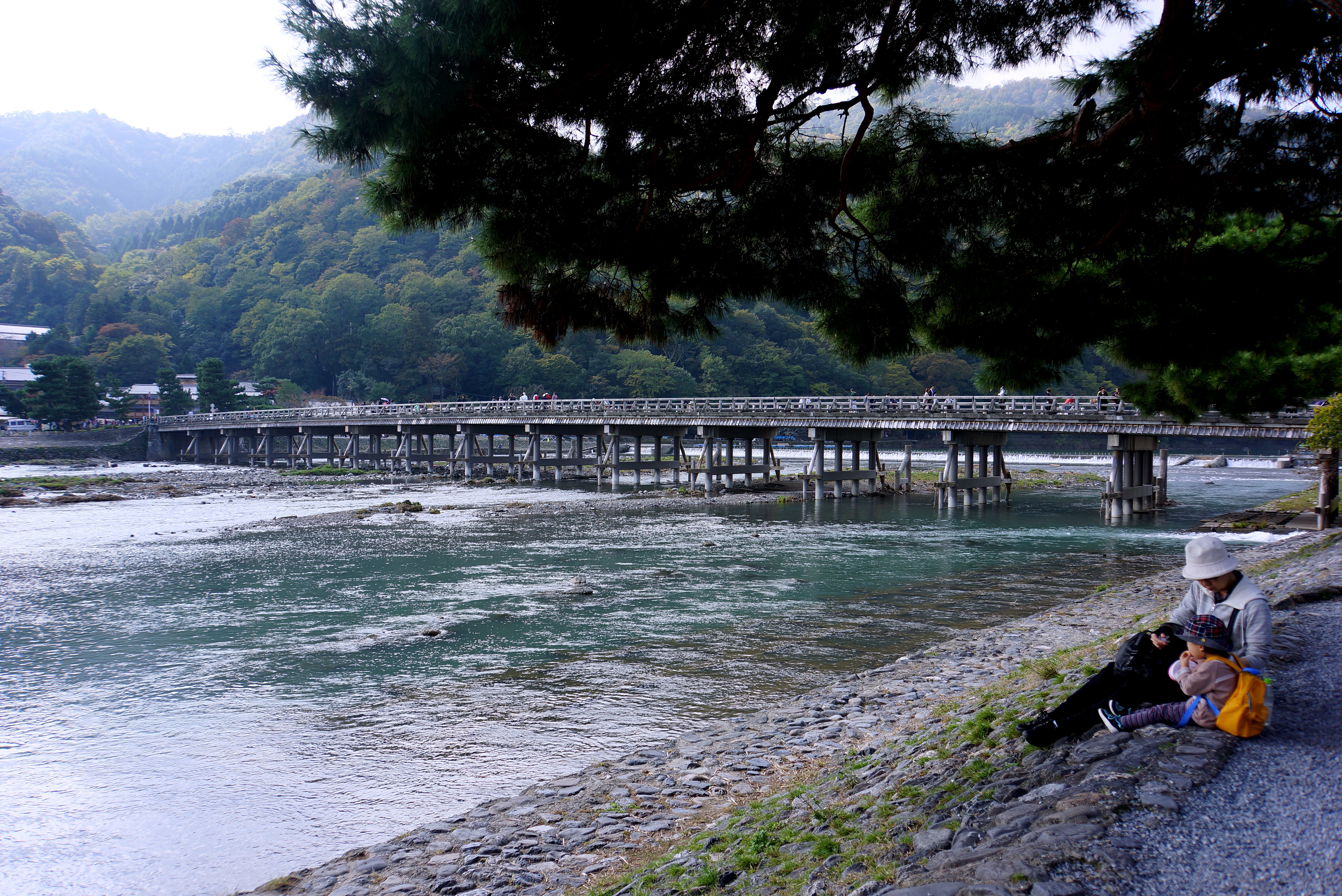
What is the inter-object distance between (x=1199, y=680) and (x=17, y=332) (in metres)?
100

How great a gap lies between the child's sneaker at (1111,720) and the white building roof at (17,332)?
311 feet

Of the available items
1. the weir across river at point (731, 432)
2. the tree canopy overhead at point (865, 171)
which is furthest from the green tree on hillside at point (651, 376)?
the tree canopy overhead at point (865, 171)

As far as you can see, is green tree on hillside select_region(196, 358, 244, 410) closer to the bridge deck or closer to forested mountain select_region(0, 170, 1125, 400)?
forested mountain select_region(0, 170, 1125, 400)

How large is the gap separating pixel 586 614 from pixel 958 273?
8232mm

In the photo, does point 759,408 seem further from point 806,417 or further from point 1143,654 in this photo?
point 1143,654

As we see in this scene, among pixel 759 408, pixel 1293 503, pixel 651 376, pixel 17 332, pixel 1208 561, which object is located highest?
pixel 17 332

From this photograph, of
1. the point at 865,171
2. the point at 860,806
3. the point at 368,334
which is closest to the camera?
the point at 860,806

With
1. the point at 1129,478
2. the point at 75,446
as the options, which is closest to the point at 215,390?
the point at 75,446

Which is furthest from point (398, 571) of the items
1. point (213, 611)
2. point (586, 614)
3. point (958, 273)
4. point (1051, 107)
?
point (1051, 107)

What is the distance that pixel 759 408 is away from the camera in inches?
1319

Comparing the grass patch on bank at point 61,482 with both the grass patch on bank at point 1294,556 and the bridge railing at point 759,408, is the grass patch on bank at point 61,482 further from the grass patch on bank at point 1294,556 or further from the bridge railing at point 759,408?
the grass patch on bank at point 1294,556

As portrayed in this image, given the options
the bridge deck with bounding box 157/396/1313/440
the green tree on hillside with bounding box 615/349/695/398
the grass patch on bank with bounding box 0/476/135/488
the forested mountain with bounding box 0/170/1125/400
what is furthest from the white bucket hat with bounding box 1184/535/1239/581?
the green tree on hillside with bounding box 615/349/695/398

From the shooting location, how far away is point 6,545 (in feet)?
67.6

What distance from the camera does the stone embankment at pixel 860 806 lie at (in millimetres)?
3104
